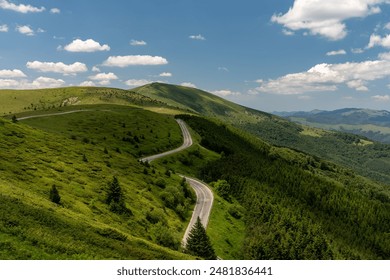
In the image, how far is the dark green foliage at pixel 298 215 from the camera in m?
93.9

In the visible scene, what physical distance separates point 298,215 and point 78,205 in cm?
8536

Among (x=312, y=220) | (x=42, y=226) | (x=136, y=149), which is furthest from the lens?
(x=136, y=149)

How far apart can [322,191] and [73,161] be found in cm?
12211

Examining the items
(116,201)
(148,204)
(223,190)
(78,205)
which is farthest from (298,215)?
(78,205)

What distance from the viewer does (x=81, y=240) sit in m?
37.9

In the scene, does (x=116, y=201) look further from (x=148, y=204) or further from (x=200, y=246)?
(x=200, y=246)

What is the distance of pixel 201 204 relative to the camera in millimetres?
98875

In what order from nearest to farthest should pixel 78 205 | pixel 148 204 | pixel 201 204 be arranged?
pixel 78 205, pixel 148 204, pixel 201 204

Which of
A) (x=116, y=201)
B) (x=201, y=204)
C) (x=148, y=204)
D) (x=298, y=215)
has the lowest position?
(x=298, y=215)

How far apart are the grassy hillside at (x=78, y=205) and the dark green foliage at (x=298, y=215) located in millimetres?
24223

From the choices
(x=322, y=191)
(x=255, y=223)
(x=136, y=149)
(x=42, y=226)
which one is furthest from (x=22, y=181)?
(x=322, y=191)

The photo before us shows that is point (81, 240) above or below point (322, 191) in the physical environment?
above

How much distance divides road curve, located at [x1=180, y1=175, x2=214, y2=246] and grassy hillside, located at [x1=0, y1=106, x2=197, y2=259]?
226 centimetres

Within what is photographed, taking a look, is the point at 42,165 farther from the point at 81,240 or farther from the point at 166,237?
the point at 81,240
